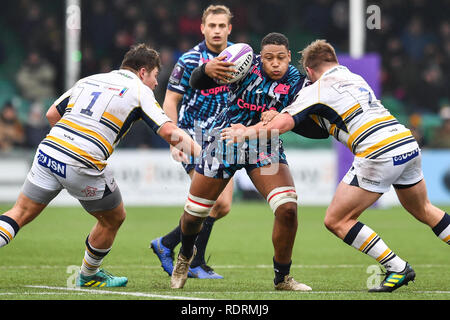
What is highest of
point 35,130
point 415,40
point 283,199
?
point 283,199

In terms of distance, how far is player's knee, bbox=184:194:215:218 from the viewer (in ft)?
24.9

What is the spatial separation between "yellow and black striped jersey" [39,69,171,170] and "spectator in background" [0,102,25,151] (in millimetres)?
11832

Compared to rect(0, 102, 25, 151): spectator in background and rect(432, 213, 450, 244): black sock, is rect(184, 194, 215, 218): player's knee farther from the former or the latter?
rect(0, 102, 25, 151): spectator in background

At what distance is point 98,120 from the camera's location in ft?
23.5

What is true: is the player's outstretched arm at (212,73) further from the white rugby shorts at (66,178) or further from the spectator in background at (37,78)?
the spectator in background at (37,78)

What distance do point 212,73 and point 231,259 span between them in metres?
3.58

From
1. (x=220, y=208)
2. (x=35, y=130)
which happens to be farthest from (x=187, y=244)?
(x=35, y=130)

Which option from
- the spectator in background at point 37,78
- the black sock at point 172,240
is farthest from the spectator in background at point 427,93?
the black sock at point 172,240

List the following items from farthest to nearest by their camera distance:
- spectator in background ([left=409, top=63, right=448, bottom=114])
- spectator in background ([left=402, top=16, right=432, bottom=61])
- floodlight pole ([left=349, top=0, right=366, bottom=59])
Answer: spectator in background ([left=402, top=16, right=432, bottom=61]), spectator in background ([left=409, top=63, right=448, bottom=114]), floodlight pole ([left=349, top=0, right=366, bottom=59])

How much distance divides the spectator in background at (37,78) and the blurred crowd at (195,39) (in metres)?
0.02

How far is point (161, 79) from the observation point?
19.9 meters

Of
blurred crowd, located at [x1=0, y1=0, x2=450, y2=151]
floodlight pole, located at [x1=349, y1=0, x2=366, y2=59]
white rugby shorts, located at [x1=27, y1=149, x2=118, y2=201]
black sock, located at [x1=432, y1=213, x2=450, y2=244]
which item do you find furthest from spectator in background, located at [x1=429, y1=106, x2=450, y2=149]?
white rugby shorts, located at [x1=27, y1=149, x2=118, y2=201]

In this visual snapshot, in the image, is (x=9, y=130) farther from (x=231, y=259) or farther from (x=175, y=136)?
(x=175, y=136)
